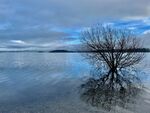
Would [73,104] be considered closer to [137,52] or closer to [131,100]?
[131,100]

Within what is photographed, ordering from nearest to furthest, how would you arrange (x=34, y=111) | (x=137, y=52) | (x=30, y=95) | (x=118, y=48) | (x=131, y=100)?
(x=34, y=111) → (x=131, y=100) → (x=30, y=95) → (x=118, y=48) → (x=137, y=52)

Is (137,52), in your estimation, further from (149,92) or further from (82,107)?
(82,107)

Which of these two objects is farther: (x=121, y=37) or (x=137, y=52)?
(x=137, y=52)

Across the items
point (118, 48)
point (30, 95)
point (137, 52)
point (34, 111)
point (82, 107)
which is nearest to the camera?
point (34, 111)

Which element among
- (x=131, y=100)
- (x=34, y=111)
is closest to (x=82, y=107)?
(x=34, y=111)

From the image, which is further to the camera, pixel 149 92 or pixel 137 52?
pixel 137 52

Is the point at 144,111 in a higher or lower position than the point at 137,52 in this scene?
lower

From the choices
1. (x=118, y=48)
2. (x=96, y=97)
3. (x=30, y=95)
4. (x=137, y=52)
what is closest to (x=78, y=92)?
(x=96, y=97)

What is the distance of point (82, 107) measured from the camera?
41.7ft

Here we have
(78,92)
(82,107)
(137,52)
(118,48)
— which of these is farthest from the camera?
(137,52)

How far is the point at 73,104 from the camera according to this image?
44.0ft

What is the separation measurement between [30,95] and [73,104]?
3.52 m

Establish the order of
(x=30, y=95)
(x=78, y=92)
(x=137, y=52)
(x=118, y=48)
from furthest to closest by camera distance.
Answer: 1. (x=137, y=52)
2. (x=118, y=48)
3. (x=78, y=92)
4. (x=30, y=95)

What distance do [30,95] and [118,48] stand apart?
590 inches
